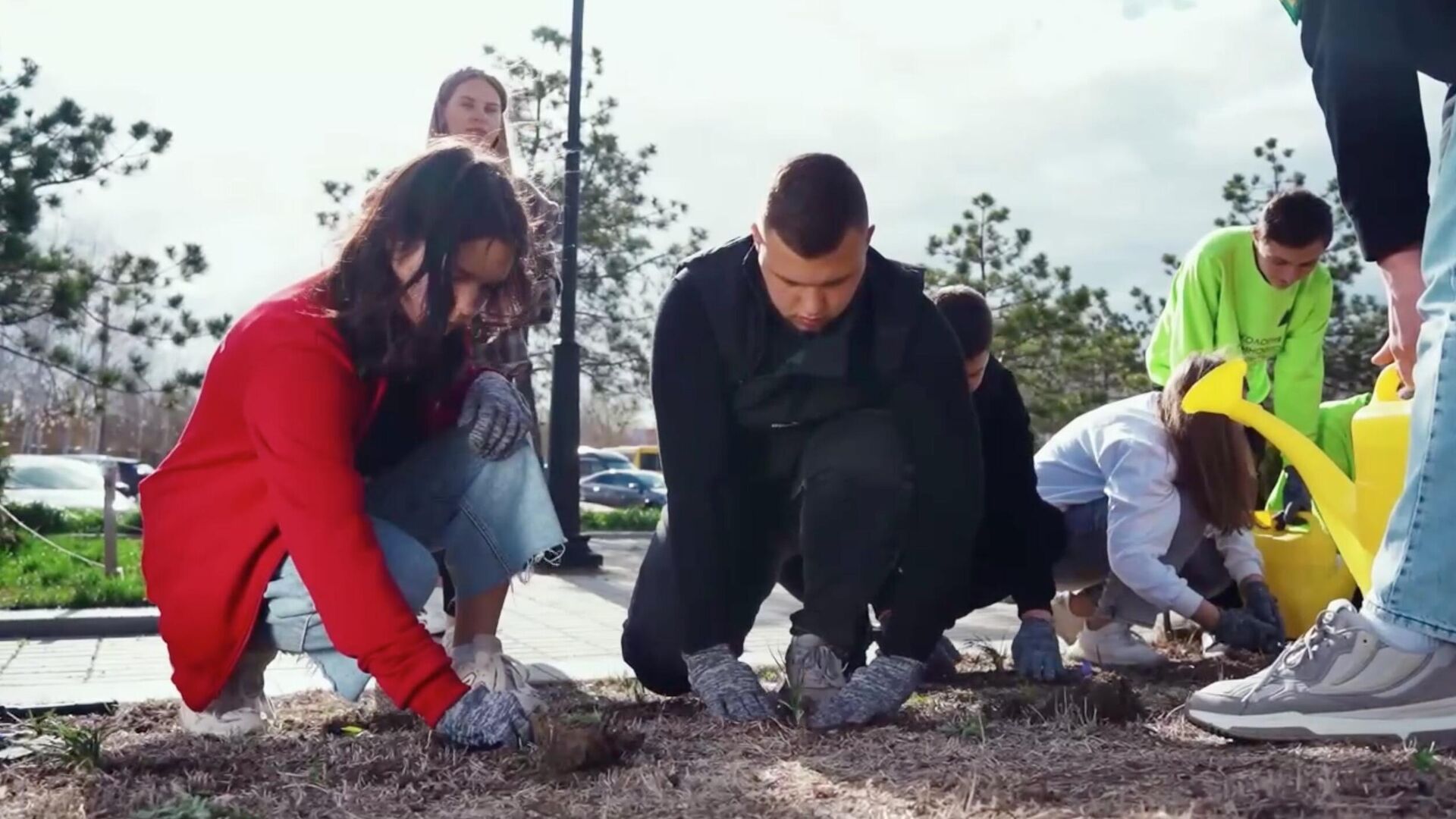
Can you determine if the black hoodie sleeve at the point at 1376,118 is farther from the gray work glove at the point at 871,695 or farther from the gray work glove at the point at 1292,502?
the gray work glove at the point at 1292,502

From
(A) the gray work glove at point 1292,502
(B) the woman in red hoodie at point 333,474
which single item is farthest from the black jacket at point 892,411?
(A) the gray work glove at point 1292,502

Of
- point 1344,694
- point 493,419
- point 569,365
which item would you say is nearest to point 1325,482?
point 1344,694

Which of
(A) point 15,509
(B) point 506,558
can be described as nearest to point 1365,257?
(B) point 506,558

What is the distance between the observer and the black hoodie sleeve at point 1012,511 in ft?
11.3

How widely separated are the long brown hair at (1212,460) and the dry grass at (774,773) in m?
1.18

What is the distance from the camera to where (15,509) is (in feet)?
37.2

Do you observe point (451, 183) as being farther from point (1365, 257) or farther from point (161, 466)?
point (1365, 257)

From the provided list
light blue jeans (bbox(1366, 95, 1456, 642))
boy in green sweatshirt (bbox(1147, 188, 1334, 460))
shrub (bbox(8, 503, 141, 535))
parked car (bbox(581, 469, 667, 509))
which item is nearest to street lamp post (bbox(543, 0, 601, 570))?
shrub (bbox(8, 503, 141, 535))

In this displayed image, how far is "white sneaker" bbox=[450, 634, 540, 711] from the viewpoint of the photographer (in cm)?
279

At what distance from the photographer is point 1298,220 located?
14.3ft

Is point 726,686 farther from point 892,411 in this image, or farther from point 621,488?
point 621,488

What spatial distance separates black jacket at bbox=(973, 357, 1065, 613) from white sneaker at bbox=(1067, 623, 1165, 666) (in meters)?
0.34

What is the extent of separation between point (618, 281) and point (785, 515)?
15878mm

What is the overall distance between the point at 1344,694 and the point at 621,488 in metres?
32.7
